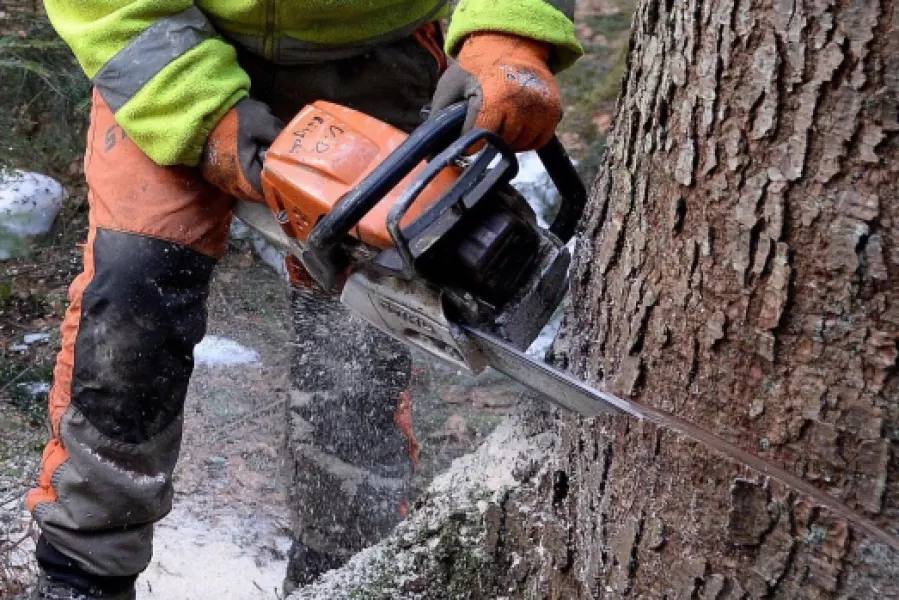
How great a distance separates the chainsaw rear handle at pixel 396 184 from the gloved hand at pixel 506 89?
0.03 meters

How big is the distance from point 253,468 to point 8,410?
0.80m

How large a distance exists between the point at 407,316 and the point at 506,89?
1.31 ft

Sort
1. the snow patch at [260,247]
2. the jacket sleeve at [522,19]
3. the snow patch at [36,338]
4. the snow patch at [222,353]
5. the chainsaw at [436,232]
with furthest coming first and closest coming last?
the snow patch at [260,247] < the snow patch at [222,353] < the snow patch at [36,338] < the jacket sleeve at [522,19] < the chainsaw at [436,232]

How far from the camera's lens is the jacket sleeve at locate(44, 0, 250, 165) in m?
1.78

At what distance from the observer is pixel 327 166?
5.25 feet

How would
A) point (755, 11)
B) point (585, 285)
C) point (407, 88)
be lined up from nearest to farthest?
point (755, 11) < point (585, 285) < point (407, 88)

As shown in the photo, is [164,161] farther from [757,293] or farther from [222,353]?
[222,353]

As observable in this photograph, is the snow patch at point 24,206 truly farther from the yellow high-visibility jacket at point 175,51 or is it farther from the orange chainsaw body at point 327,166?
the orange chainsaw body at point 327,166

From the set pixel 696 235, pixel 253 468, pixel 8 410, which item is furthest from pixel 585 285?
pixel 8 410

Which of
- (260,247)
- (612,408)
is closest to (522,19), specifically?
(612,408)

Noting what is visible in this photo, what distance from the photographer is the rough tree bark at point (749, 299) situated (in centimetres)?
97

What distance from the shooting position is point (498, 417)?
11.4 ft

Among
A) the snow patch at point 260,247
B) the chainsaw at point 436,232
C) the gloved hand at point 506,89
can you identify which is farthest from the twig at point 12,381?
A: the gloved hand at point 506,89

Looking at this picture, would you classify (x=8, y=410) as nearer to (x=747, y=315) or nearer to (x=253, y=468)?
(x=253, y=468)
